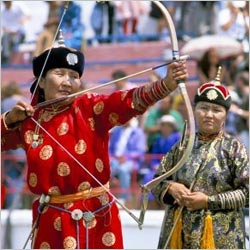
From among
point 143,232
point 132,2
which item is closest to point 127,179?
point 143,232

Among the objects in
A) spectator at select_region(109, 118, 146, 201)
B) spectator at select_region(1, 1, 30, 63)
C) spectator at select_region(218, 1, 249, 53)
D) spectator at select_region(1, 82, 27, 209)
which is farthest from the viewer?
spectator at select_region(1, 1, 30, 63)

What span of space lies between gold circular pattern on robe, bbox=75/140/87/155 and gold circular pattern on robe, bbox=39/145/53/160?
14 centimetres

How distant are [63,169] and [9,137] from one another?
468 millimetres

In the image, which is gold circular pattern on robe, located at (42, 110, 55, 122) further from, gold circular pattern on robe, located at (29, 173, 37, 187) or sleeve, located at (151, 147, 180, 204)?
sleeve, located at (151, 147, 180, 204)

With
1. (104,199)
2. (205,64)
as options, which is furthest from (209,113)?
(205,64)

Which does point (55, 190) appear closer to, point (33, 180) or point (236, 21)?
point (33, 180)

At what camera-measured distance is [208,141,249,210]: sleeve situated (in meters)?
7.32

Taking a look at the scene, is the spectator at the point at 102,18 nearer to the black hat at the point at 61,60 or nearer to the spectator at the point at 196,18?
the spectator at the point at 196,18

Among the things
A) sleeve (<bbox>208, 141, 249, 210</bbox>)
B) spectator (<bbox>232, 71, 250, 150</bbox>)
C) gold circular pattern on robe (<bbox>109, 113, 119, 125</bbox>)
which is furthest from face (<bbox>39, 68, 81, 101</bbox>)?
spectator (<bbox>232, 71, 250, 150</bbox>)

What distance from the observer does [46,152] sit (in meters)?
7.12

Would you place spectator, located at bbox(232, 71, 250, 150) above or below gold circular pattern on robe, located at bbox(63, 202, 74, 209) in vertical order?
above

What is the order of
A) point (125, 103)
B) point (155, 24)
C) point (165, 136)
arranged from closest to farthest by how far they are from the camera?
1. point (125, 103)
2. point (165, 136)
3. point (155, 24)

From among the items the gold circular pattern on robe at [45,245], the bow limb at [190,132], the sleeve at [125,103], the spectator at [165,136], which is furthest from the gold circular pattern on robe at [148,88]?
the spectator at [165,136]

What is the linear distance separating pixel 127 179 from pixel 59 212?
14.7 feet
